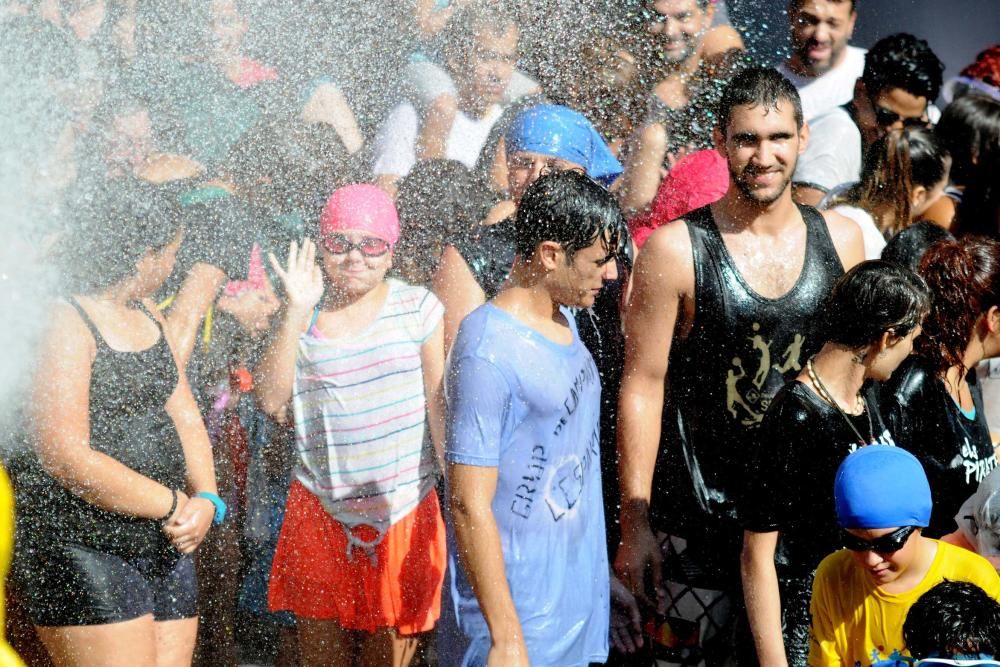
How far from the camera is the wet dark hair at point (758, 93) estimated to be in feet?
10.4

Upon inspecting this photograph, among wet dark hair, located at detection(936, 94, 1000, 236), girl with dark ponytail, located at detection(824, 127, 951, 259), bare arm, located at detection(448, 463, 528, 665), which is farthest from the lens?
wet dark hair, located at detection(936, 94, 1000, 236)

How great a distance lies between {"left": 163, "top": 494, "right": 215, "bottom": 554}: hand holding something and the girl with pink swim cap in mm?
241

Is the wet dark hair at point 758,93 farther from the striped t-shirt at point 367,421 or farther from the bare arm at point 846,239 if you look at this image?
the striped t-shirt at point 367,421

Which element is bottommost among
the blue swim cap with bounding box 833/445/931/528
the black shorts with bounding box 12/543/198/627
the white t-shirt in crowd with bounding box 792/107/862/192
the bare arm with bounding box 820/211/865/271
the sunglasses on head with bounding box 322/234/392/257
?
the black shorts with bounding box 12/543/198/627

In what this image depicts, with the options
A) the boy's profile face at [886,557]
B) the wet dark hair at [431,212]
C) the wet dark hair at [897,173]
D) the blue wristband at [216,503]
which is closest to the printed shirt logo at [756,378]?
→ the boy's profile face at [886,557]

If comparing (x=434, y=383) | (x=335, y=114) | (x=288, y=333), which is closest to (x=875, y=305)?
(x=434, y=383)

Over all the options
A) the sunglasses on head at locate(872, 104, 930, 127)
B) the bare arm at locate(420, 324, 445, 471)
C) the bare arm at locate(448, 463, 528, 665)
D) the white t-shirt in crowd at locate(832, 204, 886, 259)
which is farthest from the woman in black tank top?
the sunglasses on head at locate(872, 104, 930, 127)

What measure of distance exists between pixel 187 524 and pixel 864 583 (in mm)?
1626

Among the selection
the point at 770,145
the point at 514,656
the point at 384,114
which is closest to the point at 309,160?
the point at 384,114

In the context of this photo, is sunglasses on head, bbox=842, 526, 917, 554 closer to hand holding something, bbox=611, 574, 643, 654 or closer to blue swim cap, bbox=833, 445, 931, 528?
blue swim cap, bbox=833, 445, 931, 528

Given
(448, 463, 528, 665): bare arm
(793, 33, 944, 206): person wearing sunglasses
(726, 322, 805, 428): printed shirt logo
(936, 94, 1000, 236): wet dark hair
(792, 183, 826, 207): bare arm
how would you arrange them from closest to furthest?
(448, 463, 528, 665): bare arm, (726, 322, 805, 428): printed shirt logo, (792, 183, 826, 207): bare arm, (793, 33, 944, 206): person wearing sunglasses, (936, 94, 1000, 236): wet dark hair

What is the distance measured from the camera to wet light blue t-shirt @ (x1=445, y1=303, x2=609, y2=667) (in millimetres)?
2590

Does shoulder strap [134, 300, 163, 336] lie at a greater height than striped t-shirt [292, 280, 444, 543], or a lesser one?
greater

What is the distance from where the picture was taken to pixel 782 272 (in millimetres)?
3121
